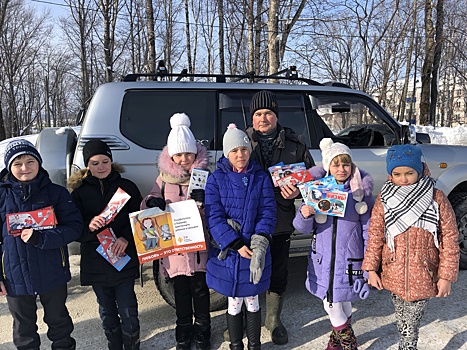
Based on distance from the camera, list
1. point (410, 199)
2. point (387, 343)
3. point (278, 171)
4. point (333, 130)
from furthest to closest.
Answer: point (333, 130)
point (387, 343)
point (278, 171)
point (410, 199)

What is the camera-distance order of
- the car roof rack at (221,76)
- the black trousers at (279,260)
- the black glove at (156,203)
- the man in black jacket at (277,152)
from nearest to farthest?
the black glove at (156,203), the man in black jacket at (277,152), the black trousers at (279,260), the car roof rack at (221,76)

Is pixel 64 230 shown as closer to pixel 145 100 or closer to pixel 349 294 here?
pixel 145 100

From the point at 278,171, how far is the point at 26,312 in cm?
197

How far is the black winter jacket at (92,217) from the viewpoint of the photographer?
2.70 m

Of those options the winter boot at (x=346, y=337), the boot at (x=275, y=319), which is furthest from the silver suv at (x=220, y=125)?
the winter boot at (x=346, y=337)

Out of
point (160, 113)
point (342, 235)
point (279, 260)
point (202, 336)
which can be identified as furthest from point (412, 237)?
point (160, 113)

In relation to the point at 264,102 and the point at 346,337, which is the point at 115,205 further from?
the point at 346,337

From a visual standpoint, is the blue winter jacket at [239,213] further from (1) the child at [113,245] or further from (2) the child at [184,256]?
(1) the child at [113,245]

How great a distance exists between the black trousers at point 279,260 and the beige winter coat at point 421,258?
30.6 inches

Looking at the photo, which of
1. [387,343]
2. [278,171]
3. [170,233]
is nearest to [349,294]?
[387,343]

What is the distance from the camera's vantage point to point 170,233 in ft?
8.73

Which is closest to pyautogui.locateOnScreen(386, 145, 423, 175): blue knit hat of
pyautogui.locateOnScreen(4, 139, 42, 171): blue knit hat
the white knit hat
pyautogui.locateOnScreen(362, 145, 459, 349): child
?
pyautogui.locateOnScreen(362, 145, 459, 349): child

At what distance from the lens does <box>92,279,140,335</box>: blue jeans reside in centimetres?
279

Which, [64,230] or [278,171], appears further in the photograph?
[278,171]
